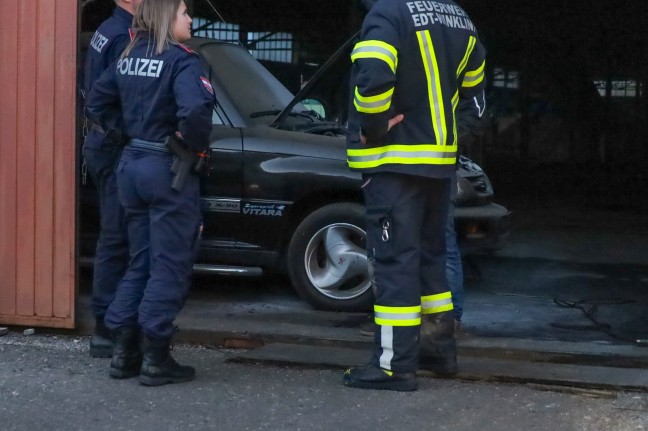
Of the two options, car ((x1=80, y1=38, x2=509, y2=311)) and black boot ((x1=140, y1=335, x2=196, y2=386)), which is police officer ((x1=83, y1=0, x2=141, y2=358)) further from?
car ((x1=80, y1=38, x2=509, y2=311))

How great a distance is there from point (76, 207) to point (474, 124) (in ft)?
7.51

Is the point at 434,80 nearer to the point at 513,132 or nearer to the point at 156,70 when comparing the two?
the point at 156,70

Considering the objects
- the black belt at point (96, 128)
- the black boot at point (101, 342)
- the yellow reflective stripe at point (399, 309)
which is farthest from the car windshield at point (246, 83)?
the yellow reflective stripe at point (399, 309)

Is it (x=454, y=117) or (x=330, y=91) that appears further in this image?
(x=330, y=91)

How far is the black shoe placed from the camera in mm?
5480

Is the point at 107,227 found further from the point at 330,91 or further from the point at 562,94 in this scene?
Answer: the point at 562,94

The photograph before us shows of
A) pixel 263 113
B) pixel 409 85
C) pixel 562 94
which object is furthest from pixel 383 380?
pixel 562 94

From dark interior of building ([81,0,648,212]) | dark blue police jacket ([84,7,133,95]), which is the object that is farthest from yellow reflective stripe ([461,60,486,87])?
dark interior of building ([81,0,648,212])

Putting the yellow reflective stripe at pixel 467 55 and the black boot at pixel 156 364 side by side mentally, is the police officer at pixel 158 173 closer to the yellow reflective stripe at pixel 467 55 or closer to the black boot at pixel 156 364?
the black boot at pixel 156 364

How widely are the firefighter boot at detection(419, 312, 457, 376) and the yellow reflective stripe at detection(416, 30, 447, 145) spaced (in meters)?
0.87

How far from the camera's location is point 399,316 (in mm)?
5398

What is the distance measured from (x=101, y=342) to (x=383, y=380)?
1.62 meters

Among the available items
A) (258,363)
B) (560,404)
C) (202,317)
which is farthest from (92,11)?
(560,404)

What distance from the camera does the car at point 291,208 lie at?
7570 mm
